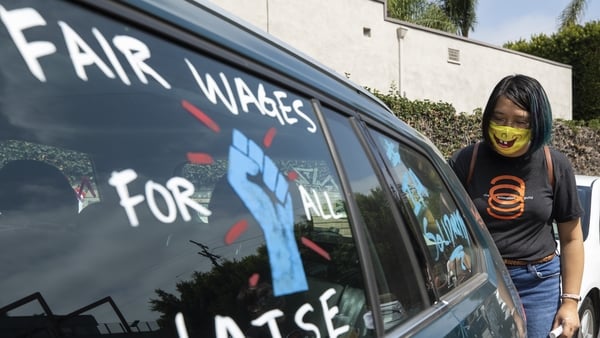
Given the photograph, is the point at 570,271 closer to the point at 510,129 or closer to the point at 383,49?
the point at 510,129

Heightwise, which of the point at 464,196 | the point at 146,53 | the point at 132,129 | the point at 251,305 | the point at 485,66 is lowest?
the point at 251,305

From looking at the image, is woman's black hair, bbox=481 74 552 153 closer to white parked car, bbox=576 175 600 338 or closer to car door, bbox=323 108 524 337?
car door, bbox=323 108 524 337

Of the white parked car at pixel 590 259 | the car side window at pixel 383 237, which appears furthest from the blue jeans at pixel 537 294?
the white parked car at pixel 590 259

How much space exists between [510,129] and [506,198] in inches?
12.5

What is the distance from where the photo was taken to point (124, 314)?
830mm

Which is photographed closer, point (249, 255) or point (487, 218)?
point (249, 255)

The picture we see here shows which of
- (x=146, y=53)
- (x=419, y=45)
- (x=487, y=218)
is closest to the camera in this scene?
(x=146, y=53)

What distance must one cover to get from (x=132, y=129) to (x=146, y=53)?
0.13 metres

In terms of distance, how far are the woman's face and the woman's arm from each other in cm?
43

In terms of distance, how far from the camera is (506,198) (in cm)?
251

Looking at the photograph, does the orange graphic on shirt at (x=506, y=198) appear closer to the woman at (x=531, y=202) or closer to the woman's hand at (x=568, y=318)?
the woman at (x=531, y=202)

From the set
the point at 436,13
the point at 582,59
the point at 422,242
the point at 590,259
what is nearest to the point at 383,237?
the point at 422,242

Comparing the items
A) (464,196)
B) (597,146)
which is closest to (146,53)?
(464,196)

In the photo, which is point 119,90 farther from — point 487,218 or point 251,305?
point 487,218
